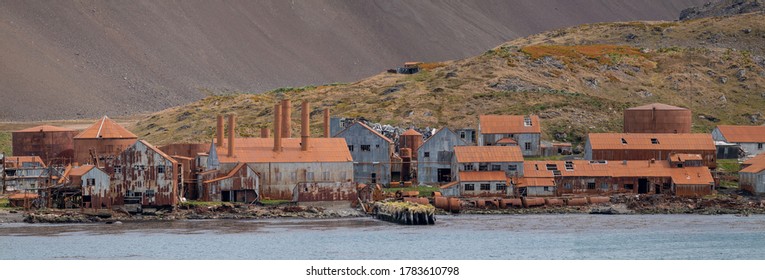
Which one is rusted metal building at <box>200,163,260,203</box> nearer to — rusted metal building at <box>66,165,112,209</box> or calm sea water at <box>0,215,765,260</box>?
calm sea water at <box>0,215,765,260</box>

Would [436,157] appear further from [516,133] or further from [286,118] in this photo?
[516,133]

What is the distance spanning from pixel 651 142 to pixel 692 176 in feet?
21.4

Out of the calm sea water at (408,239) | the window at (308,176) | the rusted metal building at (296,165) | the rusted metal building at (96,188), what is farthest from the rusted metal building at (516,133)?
the rusted metal building at (96,188)

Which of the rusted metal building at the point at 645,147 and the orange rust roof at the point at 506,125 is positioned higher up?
the orange rust roof at the point at 506,125

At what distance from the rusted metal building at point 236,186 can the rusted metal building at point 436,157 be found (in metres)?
13.8

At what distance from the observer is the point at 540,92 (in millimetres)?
137750

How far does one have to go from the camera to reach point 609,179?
326 feet

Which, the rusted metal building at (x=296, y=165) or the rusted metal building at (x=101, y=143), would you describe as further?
the rusted metal building at (x=101, y=143)

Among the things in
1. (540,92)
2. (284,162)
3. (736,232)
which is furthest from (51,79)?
(736,232)

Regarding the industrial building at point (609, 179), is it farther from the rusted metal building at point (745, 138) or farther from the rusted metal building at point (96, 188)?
the rusted metal building at point (96, 188)

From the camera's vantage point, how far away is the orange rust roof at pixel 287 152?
9688 cm

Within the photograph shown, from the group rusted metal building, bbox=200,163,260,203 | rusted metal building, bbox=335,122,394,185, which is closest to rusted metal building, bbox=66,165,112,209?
rusted metal building, bbox=200,163,260,203

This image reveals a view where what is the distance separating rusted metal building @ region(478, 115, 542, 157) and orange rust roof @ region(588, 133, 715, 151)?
954 cm

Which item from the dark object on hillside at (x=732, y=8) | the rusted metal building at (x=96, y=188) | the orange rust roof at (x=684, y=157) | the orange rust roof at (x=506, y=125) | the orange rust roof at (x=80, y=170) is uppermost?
the dark object on hillside at (x=732, y=8)
